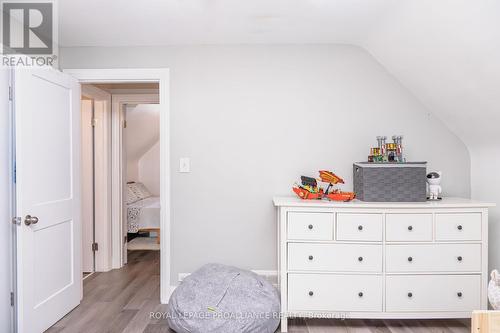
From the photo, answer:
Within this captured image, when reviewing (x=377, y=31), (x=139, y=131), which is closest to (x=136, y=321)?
(x=377, y=31)

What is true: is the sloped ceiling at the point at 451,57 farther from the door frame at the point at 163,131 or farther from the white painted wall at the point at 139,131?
the white painted wall at the point at 139,131

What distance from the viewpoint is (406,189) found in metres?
2.36

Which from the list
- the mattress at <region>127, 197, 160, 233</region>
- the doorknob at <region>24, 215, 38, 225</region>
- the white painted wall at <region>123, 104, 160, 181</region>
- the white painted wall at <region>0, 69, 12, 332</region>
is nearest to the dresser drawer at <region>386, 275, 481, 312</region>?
the doorknob at <region>24, 215, 38, 225</region>

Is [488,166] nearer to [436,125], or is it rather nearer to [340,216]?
[436,125]

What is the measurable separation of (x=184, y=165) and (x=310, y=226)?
123 centimetres

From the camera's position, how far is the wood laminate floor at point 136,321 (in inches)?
91.0

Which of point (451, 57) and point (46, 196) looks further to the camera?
point (46, 196)

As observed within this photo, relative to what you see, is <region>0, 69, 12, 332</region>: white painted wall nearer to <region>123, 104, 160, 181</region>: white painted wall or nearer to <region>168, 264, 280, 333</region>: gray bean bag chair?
<region>168, 264, 280, 333</region>: gray bean bag chair

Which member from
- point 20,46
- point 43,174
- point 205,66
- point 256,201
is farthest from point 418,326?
point 20,46

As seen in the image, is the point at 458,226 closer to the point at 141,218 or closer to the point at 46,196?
the point at 46,196

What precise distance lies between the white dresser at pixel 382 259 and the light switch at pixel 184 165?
0.99 meters

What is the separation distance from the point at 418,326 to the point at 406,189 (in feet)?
3.41

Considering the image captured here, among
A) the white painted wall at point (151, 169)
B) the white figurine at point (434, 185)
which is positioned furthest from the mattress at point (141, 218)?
the white figurine at point (434, 185)

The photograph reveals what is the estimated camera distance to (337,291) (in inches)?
88.1
